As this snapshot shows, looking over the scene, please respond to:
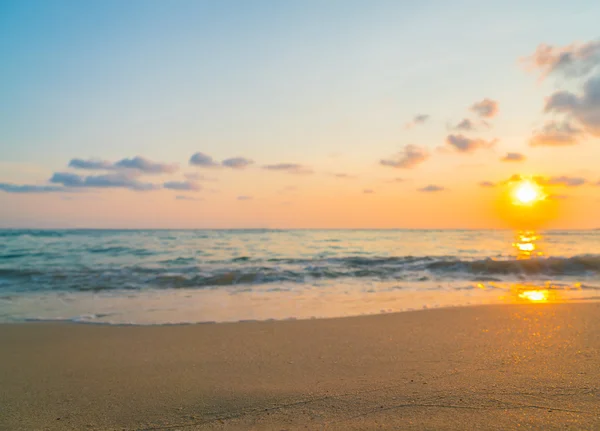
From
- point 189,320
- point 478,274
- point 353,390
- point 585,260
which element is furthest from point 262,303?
point 585,260

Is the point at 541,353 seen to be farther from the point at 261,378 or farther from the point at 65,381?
the point at 65,381

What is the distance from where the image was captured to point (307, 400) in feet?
10.1

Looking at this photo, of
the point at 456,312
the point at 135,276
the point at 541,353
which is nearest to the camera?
the point at 541,353

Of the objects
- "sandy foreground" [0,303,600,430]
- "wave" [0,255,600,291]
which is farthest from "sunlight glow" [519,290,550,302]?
"wave" [0,255,600,291]

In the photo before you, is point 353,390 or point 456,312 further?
point 456,312

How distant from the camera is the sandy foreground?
2.78m

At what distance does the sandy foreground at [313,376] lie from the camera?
2779 mm

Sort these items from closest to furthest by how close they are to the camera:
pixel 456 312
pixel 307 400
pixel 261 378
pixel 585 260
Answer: pixel 307 400 < pixel 261 378 < pixel 456 312 < pixel 585 260

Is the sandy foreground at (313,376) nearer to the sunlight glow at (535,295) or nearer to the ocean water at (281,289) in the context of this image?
the ocean water at (281,289)

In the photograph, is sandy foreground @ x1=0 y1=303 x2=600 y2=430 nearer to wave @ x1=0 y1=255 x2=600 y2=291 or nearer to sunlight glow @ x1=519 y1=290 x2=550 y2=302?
sunlight glow @ x1=519 y1=290 x2=550 y2=302

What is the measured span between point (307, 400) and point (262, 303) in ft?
18.7

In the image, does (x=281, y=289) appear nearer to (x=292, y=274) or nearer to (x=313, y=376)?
(x=292, y=274)

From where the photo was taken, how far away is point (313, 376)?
3652 mm

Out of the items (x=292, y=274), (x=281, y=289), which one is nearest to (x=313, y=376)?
(x=281, y=289)
